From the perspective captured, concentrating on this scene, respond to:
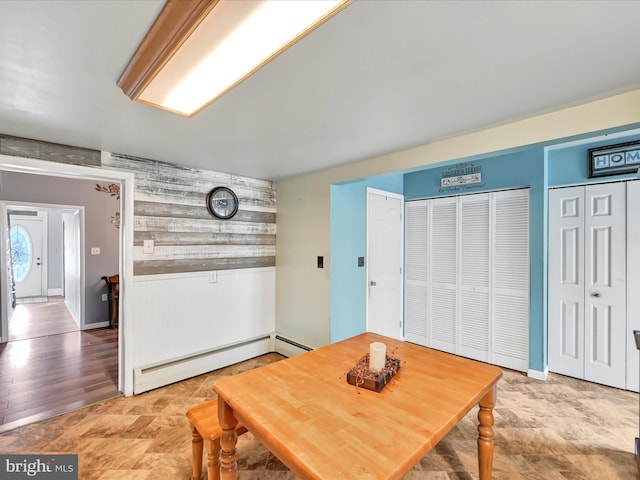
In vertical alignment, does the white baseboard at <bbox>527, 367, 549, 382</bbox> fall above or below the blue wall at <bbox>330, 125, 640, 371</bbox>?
below

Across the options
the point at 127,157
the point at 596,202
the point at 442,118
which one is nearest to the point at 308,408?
the point at 442,118

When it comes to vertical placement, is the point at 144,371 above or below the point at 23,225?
below

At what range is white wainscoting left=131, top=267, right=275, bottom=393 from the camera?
273cm

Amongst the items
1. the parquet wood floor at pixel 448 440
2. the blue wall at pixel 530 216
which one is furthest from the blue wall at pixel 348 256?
the parquet wood floor at pixel 448 440

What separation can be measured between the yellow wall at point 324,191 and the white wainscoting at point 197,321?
10.3 inches

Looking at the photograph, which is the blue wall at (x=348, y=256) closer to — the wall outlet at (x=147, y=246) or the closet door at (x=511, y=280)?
the closet door at (x=511, y=280)

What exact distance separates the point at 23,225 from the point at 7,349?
5.16m

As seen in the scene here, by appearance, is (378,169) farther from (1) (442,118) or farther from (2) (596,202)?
(2) (596,202)

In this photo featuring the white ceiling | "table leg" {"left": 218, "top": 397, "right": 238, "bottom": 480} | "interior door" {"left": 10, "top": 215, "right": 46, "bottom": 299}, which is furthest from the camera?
"interior door" {"left": 10, "top": 215, "right": 46, "bottom": 299}

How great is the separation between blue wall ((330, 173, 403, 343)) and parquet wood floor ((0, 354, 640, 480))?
1.33 meters

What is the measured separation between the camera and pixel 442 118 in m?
1.82

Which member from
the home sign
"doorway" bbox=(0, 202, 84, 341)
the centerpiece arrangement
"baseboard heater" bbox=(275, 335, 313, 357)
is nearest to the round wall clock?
"baseboard heater" bbox=(275, 335, 313, 357)

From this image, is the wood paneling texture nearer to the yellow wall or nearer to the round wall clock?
the round wall clock

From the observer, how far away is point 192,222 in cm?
304
